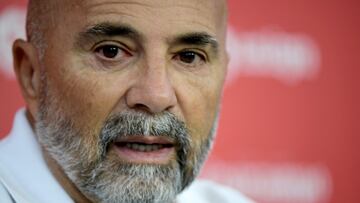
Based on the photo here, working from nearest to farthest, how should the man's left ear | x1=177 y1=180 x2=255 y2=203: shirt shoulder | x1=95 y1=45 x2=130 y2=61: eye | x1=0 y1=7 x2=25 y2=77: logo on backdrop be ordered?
x1=95 y1=45 x2=130 y2=61: eye, the man's left ear, x1=177 y1=180 x2=255 y2=203: shirt shoulder, x1=0 y1=7 x2=25 y2=77: logo on backdrop

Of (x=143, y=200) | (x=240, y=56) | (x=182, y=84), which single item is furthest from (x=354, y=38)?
(x=143, y=200)

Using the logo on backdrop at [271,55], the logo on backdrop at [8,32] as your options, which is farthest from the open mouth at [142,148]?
the logo on backdrop at [271,55]

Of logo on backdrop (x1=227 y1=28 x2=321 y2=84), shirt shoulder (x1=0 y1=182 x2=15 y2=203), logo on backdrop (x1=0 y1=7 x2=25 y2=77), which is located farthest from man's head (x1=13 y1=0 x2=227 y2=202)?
logo on backdrop (x1=227 y1=28 x2=321 y2=84)

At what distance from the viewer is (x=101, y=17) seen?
154 cm

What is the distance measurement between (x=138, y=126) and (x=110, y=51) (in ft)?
0.77

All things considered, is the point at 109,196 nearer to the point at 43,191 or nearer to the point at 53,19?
the point at 43,191

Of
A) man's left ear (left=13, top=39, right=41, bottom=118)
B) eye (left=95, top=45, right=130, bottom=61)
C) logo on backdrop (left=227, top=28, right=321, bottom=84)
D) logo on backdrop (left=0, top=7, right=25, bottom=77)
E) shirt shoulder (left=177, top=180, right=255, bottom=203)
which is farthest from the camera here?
logo on backdrop (left=227, top=28, right=321, bottom=84)

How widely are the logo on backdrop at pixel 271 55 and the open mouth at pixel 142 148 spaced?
1141 millimetres

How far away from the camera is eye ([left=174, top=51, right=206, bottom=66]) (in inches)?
63.1

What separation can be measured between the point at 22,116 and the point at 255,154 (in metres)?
1.25

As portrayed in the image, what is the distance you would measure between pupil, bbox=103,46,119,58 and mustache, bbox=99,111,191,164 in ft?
0.56

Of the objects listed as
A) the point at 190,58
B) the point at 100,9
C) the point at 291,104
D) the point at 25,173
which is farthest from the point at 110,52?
the point at 291,104

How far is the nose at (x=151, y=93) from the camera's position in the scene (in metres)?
1.45

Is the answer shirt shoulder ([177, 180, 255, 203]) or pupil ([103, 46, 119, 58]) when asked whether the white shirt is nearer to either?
pupil ([103, 46, 119, 58])
